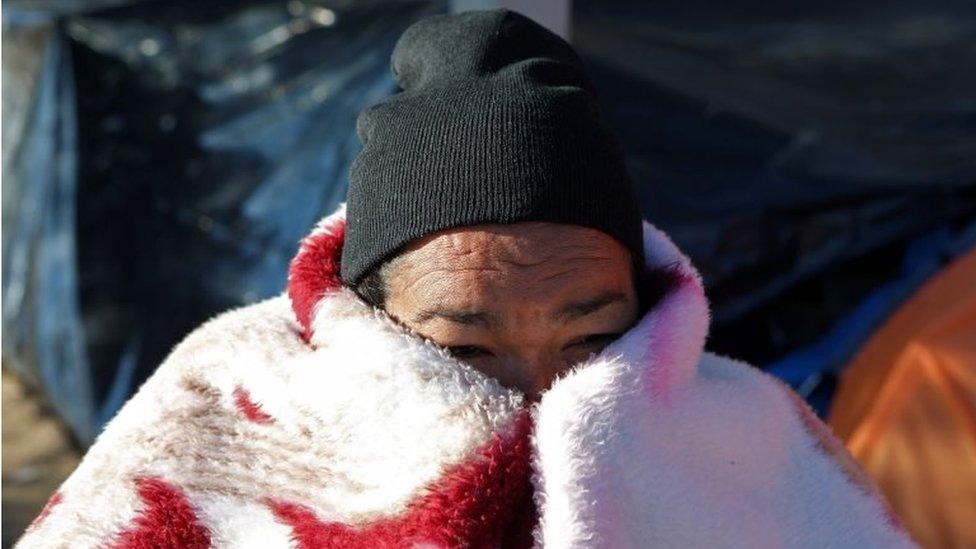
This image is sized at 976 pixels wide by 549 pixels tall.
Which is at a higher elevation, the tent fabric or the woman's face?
the woman's face

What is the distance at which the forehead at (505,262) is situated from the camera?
1296mm

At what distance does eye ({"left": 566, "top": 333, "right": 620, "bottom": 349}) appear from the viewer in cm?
134

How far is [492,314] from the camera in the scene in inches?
51.2

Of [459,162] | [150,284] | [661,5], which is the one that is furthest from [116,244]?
[459,162]

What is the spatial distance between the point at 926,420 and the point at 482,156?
150cm

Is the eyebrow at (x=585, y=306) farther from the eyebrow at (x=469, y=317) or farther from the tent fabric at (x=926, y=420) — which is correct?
the tent fabric at (x=926, y=420)

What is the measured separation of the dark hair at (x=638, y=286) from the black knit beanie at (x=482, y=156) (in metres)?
0.01

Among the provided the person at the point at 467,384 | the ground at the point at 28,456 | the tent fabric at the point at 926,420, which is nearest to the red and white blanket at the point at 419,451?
the person at the point at 467,384

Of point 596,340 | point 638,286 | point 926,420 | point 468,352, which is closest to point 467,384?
point 468,352

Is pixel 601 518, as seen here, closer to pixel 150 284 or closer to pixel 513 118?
pixel 513 118

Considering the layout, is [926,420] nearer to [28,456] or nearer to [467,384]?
[467,384]

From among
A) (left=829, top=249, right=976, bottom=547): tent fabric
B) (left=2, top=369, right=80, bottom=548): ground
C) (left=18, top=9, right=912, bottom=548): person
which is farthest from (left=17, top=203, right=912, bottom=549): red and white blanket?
(left=2, top=369, right=80, bottom=548): ground

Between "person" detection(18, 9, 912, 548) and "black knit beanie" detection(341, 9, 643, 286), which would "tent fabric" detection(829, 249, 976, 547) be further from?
"black knit beanie" detection(341, 9, 643, 286)

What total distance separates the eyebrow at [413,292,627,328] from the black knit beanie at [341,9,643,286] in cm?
7
